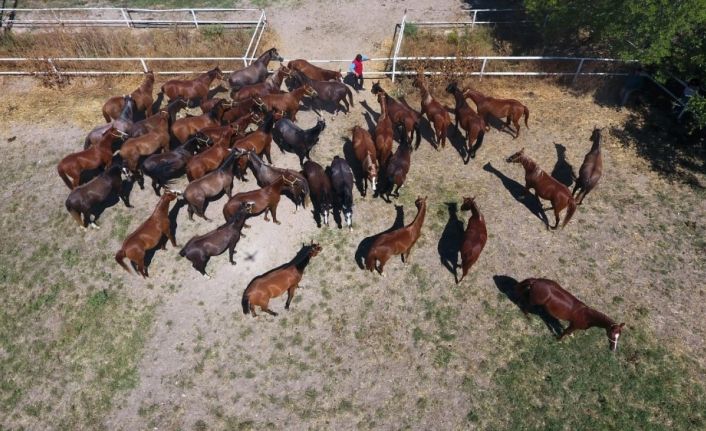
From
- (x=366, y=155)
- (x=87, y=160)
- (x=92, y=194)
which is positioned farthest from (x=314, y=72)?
(x=92, y=194)

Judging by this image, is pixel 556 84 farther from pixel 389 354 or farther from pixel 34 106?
pixel 34 106

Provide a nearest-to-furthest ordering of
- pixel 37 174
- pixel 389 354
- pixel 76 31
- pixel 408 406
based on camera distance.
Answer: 1. pixel 408 406
2. pixel 389 354
3. pixel 37 174
4. pixel 76 31

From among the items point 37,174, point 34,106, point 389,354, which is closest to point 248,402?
point 389,354

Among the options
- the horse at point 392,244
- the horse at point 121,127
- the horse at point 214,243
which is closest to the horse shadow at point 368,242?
the horse at point 392,244

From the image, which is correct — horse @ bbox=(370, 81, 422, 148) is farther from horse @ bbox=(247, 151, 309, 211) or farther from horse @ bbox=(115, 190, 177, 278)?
horse @ bbox=(115, 190, 177, 278)

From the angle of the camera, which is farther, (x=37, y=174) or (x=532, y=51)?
(x=532, y=51)

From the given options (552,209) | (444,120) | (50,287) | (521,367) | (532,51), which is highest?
(532,51)
